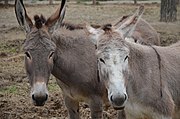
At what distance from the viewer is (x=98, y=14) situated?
22609 mm

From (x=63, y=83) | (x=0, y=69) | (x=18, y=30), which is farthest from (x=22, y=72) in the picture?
(x=18, y=30)

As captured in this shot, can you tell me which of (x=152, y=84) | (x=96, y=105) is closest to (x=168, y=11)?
(x=96, y=105)

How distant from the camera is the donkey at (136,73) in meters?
5.50

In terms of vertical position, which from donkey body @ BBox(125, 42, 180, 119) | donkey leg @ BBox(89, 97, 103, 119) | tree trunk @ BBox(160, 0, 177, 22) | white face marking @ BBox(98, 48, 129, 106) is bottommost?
tree trunk @ BBox(160, 0, 177, 22)

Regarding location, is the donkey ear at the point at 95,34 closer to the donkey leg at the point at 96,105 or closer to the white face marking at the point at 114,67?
the white face marking at the point at 114,67

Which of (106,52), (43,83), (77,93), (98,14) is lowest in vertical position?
(98,14)

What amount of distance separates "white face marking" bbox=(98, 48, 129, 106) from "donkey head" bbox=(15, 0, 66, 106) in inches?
30.0

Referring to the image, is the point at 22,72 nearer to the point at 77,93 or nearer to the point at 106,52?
the point at 77,93

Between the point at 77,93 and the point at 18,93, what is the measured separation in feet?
9.21

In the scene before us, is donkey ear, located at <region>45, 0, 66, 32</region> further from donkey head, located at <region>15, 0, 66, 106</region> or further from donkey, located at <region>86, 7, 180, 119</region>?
donkey, located at <region>86, 7, 180, 119</region>

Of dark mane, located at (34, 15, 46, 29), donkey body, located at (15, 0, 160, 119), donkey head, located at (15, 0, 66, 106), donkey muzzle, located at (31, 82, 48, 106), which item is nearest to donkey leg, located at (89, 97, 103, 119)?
donkey body, located at (15, 0, 160, 119)

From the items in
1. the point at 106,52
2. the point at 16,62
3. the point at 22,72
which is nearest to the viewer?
the point at 106,52

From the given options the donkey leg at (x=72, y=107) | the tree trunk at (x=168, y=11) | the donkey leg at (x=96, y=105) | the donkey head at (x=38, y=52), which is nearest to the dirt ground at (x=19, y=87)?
the tree trunk at (x=168, y=11)

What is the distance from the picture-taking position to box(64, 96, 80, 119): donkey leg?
7109 millimetres
